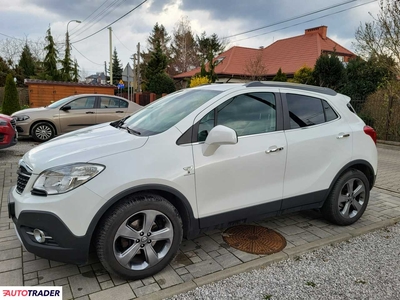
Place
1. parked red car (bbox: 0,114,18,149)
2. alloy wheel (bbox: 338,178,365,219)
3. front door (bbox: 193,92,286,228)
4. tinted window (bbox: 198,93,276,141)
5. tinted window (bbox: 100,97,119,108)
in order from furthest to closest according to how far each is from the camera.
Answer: tinted window (bbox: 100,97,119,108)
parked red car (bbox: 0,114,18,149)
alloy wheel (bbox: 338,178,365,219)
tinted window (bbox: 198,93,276,141)
front door (bbox: 193,92,286,228)

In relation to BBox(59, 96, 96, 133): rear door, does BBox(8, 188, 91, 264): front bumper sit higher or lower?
lower

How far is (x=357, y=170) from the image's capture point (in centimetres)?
392

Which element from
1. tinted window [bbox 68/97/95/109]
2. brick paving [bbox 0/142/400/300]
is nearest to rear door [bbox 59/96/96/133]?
tinted window [bbox 68/97/95/109]

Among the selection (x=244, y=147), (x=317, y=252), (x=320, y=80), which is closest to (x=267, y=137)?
(x=244, y=147)

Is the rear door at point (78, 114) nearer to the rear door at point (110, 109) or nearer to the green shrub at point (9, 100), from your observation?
the rear door at point (110, 109)

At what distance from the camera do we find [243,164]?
2.97 m

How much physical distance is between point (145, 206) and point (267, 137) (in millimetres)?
1437

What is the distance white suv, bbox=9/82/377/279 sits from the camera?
7.83 feet

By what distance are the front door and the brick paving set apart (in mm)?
417

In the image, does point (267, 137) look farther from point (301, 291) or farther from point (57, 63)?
point (57, 63)

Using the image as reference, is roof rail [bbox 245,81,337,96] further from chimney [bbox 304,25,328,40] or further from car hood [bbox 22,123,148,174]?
chimney [bbox 304,25,328,40]

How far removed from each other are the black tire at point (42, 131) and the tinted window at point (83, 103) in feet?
3.03

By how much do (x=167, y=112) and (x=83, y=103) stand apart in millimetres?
7379

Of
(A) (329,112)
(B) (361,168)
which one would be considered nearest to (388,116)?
(B) (361,168)
